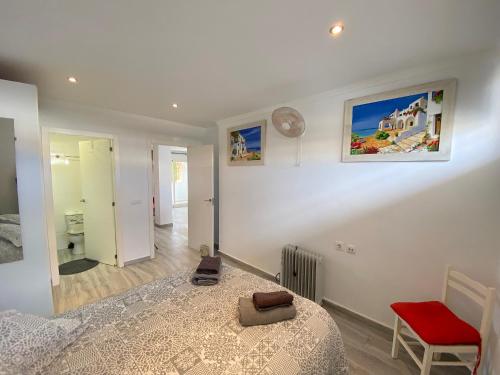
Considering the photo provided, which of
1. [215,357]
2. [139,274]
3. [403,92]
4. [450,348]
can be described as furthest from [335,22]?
[139,274]

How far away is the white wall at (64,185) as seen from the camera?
140 inches

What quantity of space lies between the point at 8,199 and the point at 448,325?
3.43 m

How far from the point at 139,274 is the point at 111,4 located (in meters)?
3.03

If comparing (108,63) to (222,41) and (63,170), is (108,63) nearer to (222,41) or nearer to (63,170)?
(222,41)

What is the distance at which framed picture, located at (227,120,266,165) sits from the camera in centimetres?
287

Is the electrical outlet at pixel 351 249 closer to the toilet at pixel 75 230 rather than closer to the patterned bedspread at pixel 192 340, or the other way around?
the patterned bedspread at pixel 192 340

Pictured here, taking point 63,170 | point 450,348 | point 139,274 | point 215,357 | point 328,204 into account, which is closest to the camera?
point 215,357

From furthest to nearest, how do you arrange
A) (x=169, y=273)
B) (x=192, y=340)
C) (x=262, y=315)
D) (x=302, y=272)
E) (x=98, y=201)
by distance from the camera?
1. (x=98, y=201)
2. (x=169, y=273)
3. (x=302, y=272)
4. (x=262, y=315)
5. (x=192, y=340)

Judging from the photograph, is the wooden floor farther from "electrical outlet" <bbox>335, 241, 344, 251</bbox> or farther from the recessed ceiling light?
the recessed ceiling light

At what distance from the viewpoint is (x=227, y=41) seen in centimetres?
135

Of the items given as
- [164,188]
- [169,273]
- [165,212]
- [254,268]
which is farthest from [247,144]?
[165,212]

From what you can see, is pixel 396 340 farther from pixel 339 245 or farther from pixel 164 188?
pixel 164 188

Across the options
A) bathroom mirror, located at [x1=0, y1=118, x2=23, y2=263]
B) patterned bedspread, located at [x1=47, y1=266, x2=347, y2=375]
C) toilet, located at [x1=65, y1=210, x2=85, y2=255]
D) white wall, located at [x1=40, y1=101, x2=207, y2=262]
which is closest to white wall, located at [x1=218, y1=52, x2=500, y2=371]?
patterned bedspread, located at [x1=47, y1=266, x2=347, y2=375]

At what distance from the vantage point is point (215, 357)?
3.43 ft
